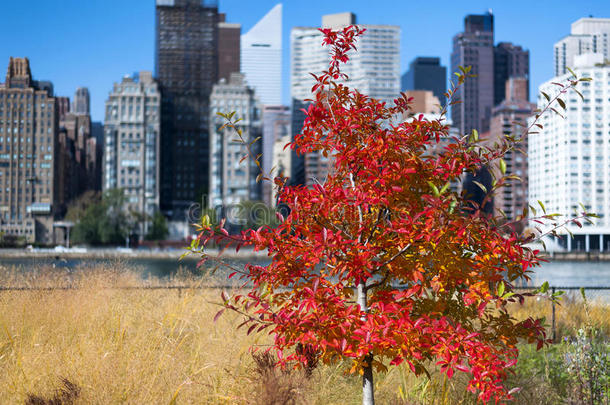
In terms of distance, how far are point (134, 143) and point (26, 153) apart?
90.6 ft

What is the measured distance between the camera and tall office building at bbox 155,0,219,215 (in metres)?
162

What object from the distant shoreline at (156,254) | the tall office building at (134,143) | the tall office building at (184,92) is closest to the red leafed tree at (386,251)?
the distant shoreline at (156,254)

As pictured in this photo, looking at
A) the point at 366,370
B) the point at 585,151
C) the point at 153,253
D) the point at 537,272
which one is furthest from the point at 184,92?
the point at 366,370

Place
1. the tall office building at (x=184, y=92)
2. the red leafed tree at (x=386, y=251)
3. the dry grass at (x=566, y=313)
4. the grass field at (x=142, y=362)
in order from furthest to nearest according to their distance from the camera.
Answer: the tall office building at (x=184, y=92) → the dry grass at (x=566, y=313) → the grass field at (x=142, y=362) → the red leafed tree at (x=386, y=251)

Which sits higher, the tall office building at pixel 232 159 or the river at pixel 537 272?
the tall office building at pixel 232 159

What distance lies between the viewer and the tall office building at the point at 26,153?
149 m

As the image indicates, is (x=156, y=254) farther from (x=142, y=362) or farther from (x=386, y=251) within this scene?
(x=386, y=251)

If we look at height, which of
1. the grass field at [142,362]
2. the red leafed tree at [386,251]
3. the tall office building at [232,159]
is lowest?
the grass field at [142,362]

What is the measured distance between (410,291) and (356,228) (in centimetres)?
100

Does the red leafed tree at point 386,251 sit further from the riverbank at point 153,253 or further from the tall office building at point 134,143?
the tall office building at point 134,143

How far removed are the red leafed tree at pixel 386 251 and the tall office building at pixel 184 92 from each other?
495 ft

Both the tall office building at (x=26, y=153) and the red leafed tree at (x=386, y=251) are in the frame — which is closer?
the red leafed tree at (x=386, y=251)

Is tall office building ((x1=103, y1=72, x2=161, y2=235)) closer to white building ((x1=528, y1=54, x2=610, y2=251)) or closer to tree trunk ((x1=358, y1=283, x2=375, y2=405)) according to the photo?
white building ((x1=528, y1=54, x2=610, y2=251))

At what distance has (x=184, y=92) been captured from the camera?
560 feet
